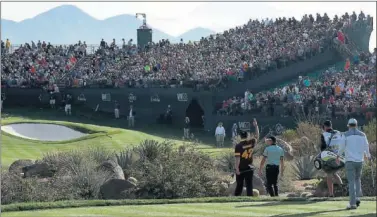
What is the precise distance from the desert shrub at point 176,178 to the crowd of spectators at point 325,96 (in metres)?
17.5

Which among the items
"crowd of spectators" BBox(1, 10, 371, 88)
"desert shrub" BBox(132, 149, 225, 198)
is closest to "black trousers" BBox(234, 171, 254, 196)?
"desert shrub" BBox(132, 149, 225, 198)

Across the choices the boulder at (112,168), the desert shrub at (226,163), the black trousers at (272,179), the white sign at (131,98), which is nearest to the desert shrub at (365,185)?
the black trousers at (272,179)

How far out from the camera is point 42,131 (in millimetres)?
46062

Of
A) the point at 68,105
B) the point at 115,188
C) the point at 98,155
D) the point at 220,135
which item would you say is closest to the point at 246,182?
the point at 115,188

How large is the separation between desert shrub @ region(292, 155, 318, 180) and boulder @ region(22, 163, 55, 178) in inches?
305

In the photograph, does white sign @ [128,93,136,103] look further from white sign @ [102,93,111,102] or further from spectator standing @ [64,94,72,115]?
spectator standing @ [64,94,72,115]

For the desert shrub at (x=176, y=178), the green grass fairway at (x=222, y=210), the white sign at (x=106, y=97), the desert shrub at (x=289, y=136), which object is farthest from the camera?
the white sign at (x=106, y=97)

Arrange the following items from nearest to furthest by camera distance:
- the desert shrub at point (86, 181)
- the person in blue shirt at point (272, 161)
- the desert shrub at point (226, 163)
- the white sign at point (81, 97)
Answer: the person in blue shirt at point (272, 161), the desert shrub at point (86, 181), the desert shrub at point (226, 163), the white sign at point (81, 97)

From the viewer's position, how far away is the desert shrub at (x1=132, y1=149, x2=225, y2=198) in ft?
73.3

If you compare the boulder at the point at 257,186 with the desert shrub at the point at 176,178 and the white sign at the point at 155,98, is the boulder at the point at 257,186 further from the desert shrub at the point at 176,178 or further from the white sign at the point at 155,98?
the white sign at the point at 155,98

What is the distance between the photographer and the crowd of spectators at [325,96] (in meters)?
41.2

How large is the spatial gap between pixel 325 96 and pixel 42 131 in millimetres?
14613

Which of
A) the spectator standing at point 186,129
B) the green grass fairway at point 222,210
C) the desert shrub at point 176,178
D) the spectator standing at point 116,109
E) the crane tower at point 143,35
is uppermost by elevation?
the crane tower at point 143,35

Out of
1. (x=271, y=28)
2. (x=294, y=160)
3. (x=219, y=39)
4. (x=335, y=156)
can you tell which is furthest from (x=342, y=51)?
(x=335, y=156)
